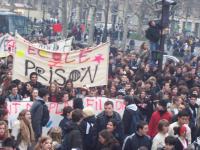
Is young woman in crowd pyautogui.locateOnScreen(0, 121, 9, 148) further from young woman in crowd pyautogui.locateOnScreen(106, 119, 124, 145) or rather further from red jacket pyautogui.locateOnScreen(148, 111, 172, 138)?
red jacket pyautogui.locateOnScreen(148, 111, 172, 138)

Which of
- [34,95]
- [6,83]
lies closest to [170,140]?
[34,95]

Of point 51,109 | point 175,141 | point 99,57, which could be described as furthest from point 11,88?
point 175,141

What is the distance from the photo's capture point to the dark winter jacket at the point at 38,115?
37.5 ft

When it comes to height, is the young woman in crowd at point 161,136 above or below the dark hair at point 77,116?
below

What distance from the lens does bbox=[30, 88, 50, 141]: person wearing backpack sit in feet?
37.5

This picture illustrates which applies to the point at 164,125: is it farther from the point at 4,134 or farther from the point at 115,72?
the point at 115,72

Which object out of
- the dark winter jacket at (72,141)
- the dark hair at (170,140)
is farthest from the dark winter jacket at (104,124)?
the dark hair at (170,140)

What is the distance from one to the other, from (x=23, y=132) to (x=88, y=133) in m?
1.05

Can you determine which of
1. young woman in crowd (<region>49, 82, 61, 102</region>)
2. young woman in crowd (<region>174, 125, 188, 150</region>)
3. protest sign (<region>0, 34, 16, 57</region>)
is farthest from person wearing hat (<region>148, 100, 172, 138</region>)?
protest sign (<region>0, 34, 16, 57</region>)

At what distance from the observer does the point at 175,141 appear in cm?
973

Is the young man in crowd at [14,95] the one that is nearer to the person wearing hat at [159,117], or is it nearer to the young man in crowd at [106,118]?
the young man in crowd at [106,118]

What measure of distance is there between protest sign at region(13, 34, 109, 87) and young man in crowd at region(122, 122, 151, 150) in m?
5.20

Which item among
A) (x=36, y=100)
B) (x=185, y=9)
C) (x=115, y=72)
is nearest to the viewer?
(x=36, y=100)

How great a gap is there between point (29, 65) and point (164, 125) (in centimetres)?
553
